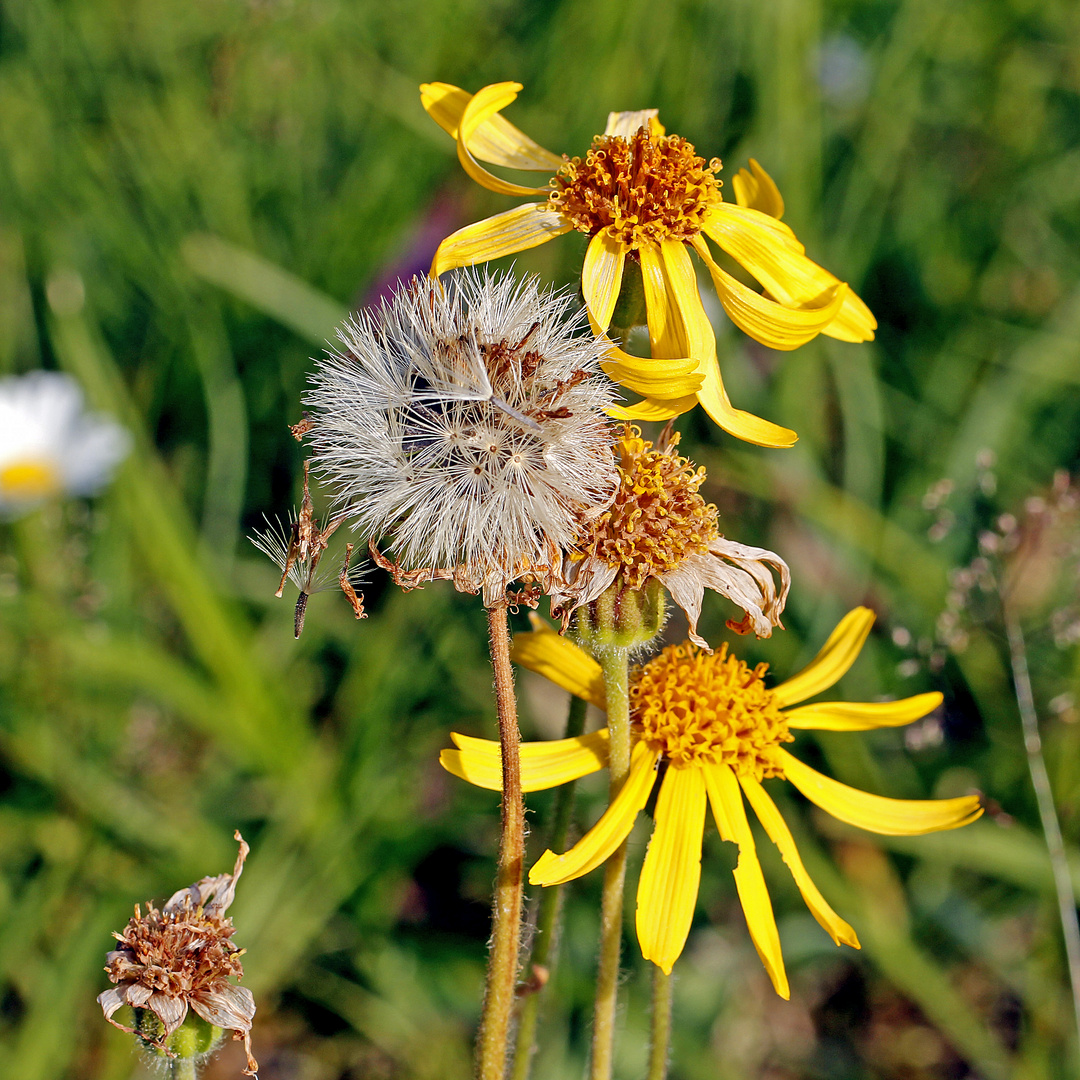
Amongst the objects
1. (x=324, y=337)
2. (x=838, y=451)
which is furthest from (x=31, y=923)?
(x=838, y=451)

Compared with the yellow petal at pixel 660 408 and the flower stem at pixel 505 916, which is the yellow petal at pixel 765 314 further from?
the flower stem at pixel 505 916

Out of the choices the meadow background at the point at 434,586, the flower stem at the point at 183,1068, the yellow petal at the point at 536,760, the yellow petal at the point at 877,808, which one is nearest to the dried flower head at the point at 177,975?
the flower stem at the point at 183,1068

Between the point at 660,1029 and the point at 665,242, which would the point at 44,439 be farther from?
the point at 660,1029

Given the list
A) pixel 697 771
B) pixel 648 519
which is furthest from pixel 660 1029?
pixel 648 519

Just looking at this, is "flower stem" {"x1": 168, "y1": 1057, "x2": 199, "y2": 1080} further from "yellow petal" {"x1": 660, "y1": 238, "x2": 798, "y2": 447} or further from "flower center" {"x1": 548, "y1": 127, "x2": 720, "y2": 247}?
"flower center" {"x1": 548, "y1": 127, "x2": 720, "y2": 247}

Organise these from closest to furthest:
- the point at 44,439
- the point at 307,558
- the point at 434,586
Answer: the point at 307,558
the point at 434,586
the point at 44,439

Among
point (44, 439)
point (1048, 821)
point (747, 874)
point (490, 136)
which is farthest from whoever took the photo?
point (44, 439)

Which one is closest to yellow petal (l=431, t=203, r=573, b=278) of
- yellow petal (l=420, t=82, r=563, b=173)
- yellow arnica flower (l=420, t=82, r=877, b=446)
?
yellow arnica flower (l=420, t=82, r=877, b=446)
